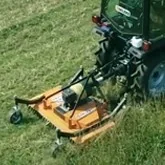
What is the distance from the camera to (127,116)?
6820 mm

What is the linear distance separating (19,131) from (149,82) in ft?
5.16

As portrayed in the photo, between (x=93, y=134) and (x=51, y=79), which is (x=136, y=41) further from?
(x=51, y=79)

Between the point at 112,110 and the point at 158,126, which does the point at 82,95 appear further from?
the point at 158,126

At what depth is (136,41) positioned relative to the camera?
22.8 feet

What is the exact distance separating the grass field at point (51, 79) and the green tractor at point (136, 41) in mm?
371

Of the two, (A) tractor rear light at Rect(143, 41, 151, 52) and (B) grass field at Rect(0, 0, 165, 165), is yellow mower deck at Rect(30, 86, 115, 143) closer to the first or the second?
(B) grass field at Rect(0, 0, 165, 165)

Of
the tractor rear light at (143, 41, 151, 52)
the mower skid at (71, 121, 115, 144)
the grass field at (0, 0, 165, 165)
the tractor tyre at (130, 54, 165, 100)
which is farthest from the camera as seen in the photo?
the tractor tyre at (130, 54, 165, 100)

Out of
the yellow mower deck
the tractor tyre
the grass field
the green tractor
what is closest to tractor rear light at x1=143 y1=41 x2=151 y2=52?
the green tractor

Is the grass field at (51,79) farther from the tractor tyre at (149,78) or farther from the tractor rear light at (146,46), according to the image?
the tractor rear light at (146,46)

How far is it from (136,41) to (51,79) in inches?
65.1

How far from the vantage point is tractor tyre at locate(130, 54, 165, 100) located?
7047mm

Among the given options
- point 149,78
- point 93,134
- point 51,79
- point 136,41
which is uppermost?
point 136,41

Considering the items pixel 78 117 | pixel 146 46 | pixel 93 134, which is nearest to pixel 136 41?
pixel 146 46

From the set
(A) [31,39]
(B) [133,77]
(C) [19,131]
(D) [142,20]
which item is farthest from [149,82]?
(A) [31,39]
